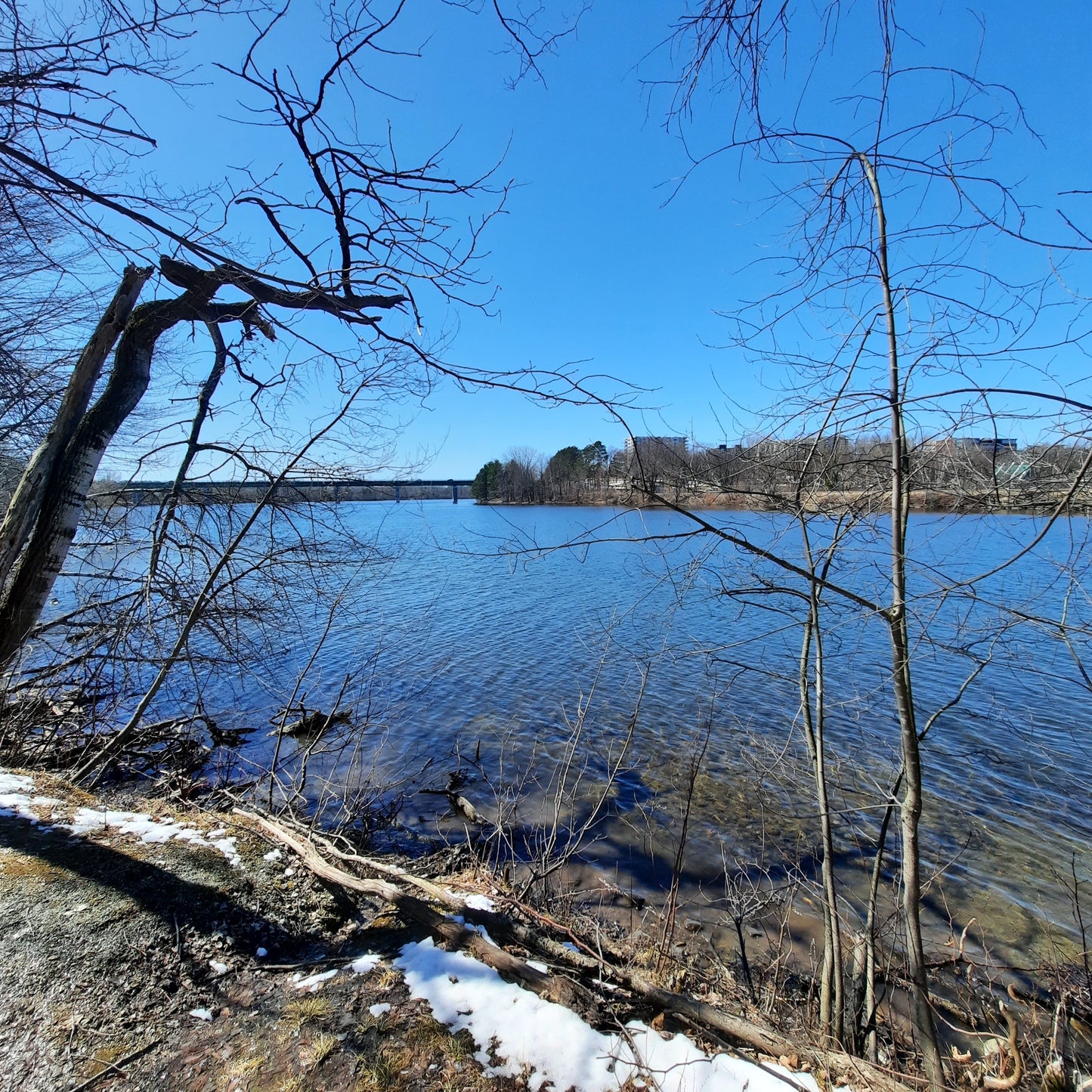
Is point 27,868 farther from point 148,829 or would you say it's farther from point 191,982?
point 191,982

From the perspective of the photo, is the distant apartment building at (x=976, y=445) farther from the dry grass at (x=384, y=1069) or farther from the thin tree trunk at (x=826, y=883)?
the dry grass at (x=384, y=1069)

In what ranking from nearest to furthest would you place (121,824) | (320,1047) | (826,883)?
(320,1047) < (826,883) < (121,824)

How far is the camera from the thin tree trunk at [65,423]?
3971 mm

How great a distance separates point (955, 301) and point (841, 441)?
0.69m

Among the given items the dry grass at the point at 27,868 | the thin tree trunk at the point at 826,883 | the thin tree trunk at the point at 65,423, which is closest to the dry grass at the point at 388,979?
the dry grass at the point at 27,868

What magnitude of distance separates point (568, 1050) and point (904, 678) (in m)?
2.18

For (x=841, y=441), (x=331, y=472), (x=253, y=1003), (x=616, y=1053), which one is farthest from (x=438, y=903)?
(x=331, y=472)

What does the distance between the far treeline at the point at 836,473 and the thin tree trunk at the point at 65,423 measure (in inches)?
144

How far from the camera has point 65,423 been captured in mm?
4043

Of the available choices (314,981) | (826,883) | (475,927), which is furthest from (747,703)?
(314,981)

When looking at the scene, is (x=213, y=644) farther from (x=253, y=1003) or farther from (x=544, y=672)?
(x=253, y=1003)

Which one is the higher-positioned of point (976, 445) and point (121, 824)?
point (976, 445)

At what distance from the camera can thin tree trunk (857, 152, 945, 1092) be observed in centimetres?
244

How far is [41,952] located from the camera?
9.25 feet
